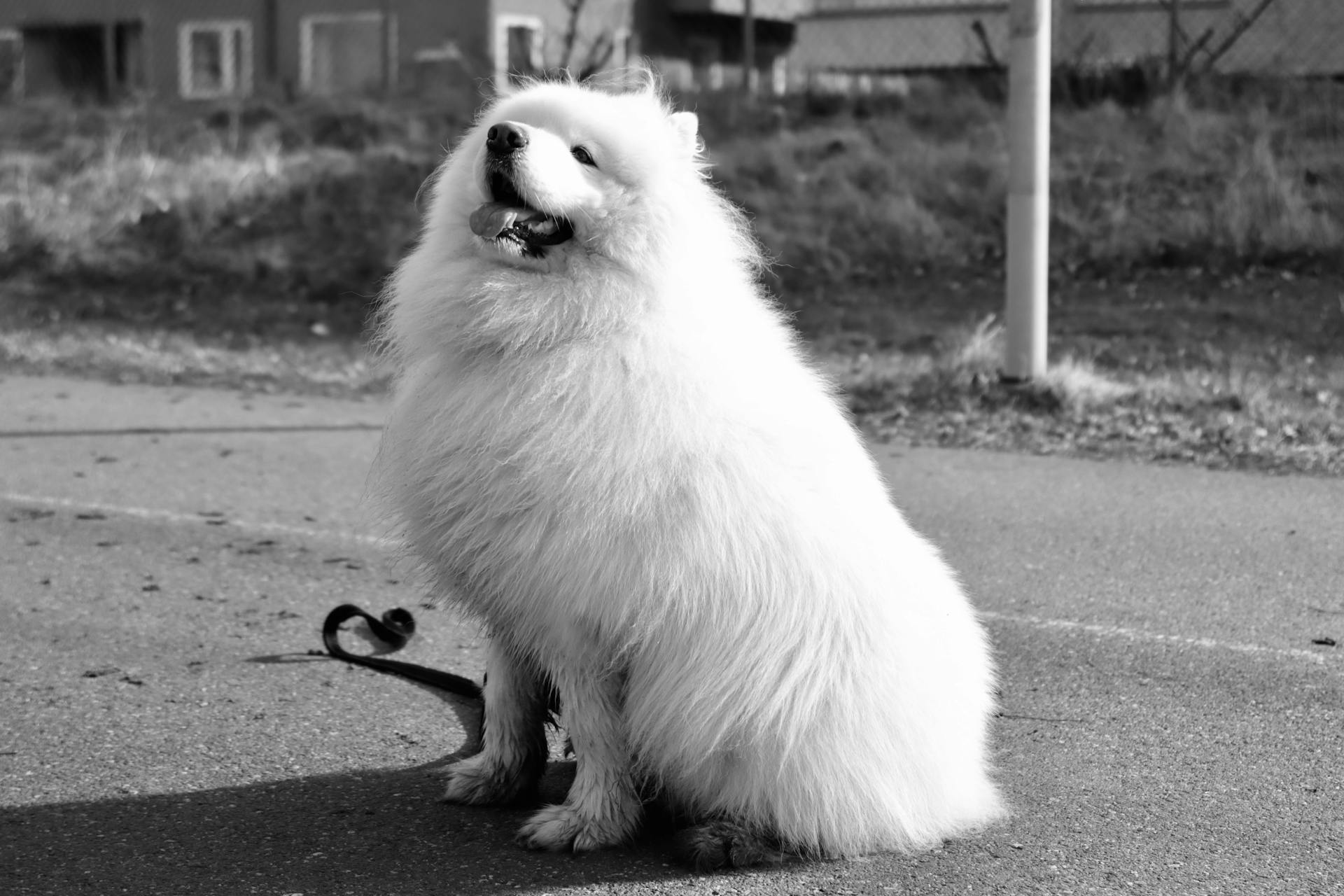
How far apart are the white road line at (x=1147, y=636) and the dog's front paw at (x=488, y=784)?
2.34m

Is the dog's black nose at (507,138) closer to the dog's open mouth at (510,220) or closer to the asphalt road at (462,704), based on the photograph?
the dog's open mouth at (510,220)

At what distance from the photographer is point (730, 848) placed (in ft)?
11.5

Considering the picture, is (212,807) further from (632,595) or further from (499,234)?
(499,234)

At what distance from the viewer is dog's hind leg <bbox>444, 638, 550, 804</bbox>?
388 cm

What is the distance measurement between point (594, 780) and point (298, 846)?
771mm

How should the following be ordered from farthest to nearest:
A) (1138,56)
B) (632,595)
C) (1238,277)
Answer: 1. (1138,56)
2. (1238,277)
3. (632,595)

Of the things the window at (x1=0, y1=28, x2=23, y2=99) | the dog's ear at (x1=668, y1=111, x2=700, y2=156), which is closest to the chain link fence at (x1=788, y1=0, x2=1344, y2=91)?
the window at (x1=0, y1=28, x2=23, y2=99)

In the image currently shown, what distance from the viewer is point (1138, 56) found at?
55.6 feet

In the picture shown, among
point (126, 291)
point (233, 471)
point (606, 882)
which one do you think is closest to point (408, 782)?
point (606, 882)

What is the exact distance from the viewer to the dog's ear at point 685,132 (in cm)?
378

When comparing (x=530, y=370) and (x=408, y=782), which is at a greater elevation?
(x=530, y=370)

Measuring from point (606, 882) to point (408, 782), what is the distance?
911mm

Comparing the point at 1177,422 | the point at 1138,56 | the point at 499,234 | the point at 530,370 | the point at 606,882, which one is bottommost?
the point at 606,882

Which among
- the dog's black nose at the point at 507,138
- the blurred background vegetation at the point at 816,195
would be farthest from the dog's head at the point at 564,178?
the blurred background vegetation at the point at 816,195
